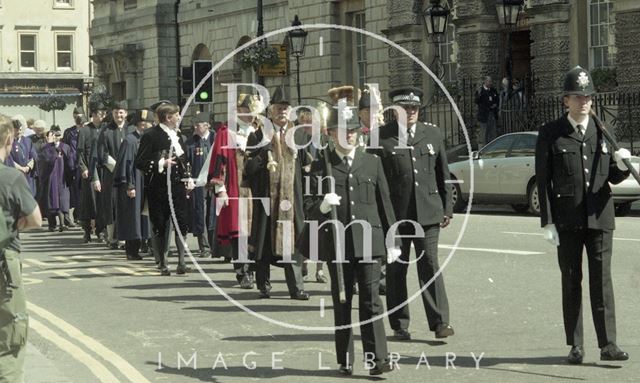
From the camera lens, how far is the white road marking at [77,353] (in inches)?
386

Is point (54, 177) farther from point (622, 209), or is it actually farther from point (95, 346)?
point (95, 346)

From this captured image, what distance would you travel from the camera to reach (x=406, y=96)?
36.1ft

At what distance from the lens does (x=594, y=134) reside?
9.86 meters

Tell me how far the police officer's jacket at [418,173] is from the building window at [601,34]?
71.9 ft

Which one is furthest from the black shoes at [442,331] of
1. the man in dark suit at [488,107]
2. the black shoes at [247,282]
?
the man in dark suit at [488,107]

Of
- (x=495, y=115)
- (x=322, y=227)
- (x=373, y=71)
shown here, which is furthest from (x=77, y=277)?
(x=373, y=71)

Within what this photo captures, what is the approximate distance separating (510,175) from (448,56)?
13.0 m

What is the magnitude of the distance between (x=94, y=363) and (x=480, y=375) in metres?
2.92

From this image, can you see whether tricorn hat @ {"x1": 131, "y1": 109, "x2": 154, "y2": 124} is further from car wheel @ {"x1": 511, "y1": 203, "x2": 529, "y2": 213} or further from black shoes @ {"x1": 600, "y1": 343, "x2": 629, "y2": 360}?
black shoes @ {"x1": 600, "y1": 343, "x2": 629, "y2": 360}

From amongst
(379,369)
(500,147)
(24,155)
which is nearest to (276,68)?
(500,147)

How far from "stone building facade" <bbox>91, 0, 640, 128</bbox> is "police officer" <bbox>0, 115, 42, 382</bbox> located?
80.7ft

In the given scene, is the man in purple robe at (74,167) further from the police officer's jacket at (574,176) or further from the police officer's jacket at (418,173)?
the police officer's jacket at (574,176)

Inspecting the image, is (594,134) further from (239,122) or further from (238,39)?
(238,39)

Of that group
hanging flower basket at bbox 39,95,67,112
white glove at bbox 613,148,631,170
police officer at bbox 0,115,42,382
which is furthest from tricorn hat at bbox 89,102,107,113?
hanging flower basket at bbox 39,95,67,112
